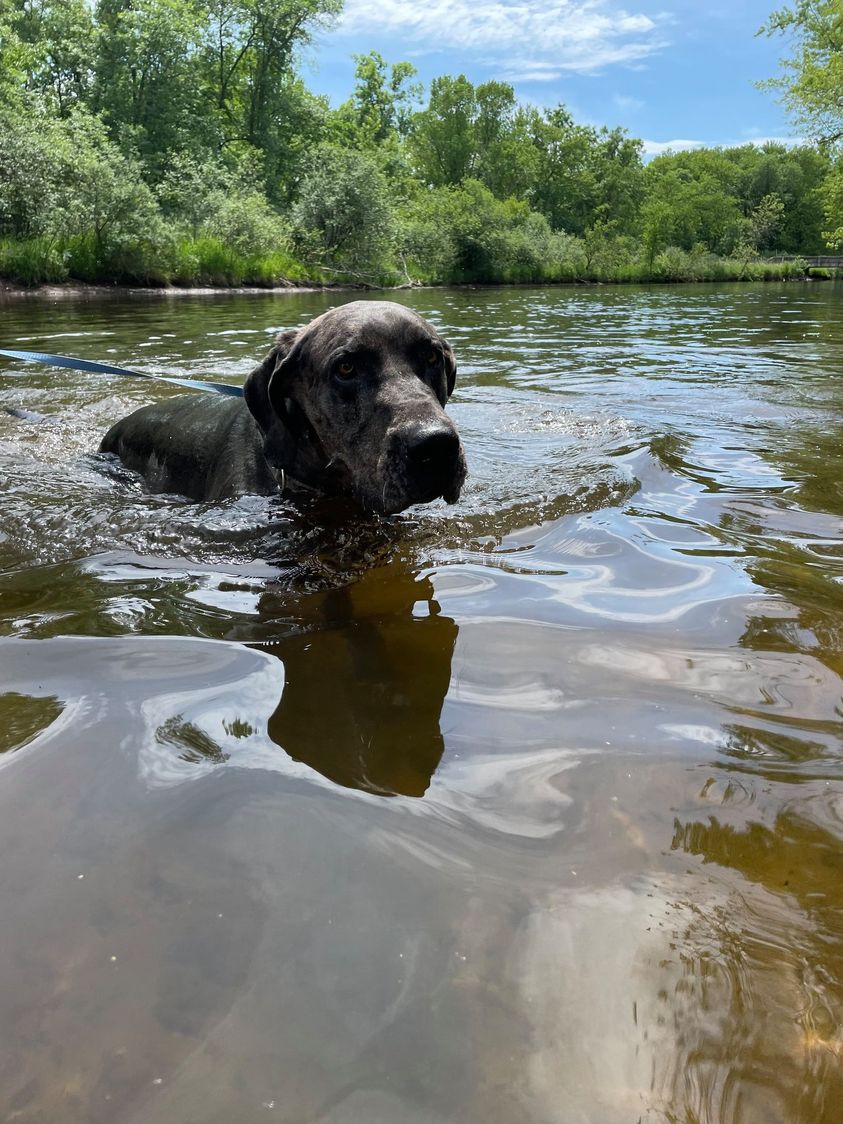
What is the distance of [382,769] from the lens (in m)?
1.91

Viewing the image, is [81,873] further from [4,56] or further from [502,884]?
[4,56]

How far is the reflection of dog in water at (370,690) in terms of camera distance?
1.94 m

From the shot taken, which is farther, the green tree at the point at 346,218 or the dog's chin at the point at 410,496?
the green tree at the point at 346,218

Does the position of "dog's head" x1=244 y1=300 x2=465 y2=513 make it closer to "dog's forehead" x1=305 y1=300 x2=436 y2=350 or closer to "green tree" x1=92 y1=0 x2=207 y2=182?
"dog's forehead" x1=305 y1=300 x2=436 y2=350

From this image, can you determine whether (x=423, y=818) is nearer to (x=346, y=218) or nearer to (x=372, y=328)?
(x=372, y=328)

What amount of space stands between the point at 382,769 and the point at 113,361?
953 centimetres

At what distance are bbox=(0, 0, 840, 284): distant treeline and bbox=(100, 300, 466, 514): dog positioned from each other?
24.3 meters

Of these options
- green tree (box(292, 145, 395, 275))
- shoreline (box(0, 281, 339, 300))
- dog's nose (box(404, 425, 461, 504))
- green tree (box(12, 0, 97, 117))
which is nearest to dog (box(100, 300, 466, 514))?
dog's nose (box(404, 425, 461, 504))

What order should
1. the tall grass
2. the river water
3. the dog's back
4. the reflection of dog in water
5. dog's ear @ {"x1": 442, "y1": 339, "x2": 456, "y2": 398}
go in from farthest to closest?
the tall grass → the dog's back → dog's ear @ {"x1": 442, "y1": 339, "x2": 456, "y2": 398} → the reflection of dog in water → the river water

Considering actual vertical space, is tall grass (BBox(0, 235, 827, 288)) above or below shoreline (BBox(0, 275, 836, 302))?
above

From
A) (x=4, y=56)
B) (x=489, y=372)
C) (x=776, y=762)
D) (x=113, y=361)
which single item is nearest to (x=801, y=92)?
(x=489, y=372)

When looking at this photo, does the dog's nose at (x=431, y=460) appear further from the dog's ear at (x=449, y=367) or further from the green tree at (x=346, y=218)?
the green tree at (x=346, y=218)

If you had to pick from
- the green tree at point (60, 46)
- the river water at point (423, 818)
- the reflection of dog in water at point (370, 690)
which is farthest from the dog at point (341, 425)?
the green tree at point (60, 46)

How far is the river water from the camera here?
1181 mm
